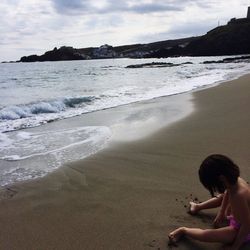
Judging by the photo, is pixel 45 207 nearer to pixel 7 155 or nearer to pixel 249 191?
pixel 249 191

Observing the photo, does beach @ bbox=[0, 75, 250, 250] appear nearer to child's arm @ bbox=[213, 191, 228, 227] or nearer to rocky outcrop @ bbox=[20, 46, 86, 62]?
child's arm @ bbox=[213, 191, 228, 227]

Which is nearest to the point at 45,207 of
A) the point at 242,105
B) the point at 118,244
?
the point at 118,244

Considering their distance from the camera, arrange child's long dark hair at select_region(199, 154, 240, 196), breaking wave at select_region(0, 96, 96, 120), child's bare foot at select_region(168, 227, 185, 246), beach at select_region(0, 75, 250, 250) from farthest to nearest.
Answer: breaking wave at select_region(0, 96, 96, 120), beach at select_region(0, 75, 250, 250), child's bare foot at select_region(168, 227, 185, 246), child's long dark hair at select_region(199, 154, 240, 196)

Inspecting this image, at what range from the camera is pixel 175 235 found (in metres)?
3.33

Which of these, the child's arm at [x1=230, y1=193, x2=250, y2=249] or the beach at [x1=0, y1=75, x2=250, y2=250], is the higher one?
the child's arm at [x1=230, y1=193, x2=250, y2=249]

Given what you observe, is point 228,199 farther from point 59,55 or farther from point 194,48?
point 59,55

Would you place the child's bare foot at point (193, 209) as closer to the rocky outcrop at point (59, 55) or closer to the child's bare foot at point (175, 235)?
the child's bare foot at point (175, 235)

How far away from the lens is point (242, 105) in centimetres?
1047

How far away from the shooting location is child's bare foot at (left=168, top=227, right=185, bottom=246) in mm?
3287

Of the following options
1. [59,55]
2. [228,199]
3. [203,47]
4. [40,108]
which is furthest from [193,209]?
[59,55]

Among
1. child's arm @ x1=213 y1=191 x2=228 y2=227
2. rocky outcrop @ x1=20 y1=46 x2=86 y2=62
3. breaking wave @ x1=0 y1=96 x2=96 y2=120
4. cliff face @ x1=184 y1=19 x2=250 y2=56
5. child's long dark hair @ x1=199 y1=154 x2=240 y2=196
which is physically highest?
child's long dark hair @ x1=199 y1=154 x2=240 y2=196

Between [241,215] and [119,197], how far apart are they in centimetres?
154

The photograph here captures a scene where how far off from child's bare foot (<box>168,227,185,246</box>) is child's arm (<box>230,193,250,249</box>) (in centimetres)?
44

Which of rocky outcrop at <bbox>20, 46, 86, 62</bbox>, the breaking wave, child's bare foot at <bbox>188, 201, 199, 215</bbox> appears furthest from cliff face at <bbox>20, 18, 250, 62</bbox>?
child's bare foot at <bbox>188, 201, 199, 215</bbox>
